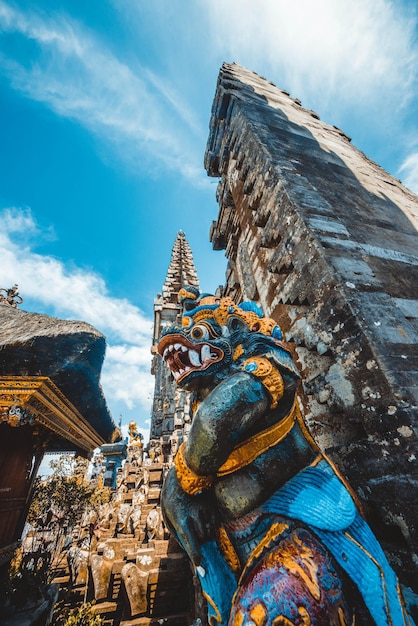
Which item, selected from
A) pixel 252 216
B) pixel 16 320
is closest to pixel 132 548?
pixel 16 320

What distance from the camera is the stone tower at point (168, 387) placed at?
1084cm

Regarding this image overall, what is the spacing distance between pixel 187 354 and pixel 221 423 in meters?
0.57

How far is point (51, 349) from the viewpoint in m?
5.22

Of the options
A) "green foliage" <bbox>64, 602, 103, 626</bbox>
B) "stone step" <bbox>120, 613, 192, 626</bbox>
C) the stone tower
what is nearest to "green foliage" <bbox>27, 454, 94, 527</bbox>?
the stone tower

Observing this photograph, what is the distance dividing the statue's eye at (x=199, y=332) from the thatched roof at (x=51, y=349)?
429 centimetres

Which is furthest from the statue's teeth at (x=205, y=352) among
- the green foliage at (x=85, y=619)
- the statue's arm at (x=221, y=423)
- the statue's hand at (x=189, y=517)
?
the green foliage at (x=85, y=619)

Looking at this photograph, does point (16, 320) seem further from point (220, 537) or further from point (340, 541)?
point (340, 541)

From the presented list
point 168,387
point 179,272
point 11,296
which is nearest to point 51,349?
point 11,296

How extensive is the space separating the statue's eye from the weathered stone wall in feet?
3.60

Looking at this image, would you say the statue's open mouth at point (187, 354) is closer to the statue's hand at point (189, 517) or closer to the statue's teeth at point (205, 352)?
the statue's teeth at point (205, 352)

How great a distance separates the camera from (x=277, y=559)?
3.66 ft

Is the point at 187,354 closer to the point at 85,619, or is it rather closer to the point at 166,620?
the point at 166,620

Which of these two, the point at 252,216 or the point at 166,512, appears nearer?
the point at 166,512

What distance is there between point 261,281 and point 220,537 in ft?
9.55
